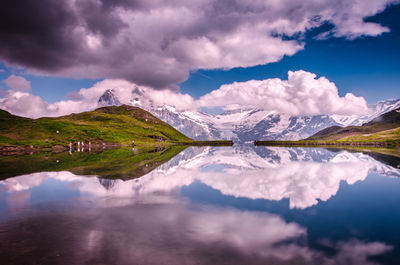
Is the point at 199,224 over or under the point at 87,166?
under

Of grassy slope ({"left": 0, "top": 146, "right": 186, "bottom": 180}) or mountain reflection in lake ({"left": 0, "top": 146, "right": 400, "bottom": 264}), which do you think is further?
grassy slope ({"left": 0, "top": 146, "right": 186, "bottom": 180})

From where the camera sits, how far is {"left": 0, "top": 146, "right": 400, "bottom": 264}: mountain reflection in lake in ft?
39.8

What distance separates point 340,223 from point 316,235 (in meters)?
3.41

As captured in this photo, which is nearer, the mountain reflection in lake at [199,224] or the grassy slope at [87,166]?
the mountain reflection in lake at [199,224]

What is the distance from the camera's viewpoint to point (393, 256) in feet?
39.2

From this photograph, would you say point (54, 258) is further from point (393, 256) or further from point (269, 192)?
point (269, 192)

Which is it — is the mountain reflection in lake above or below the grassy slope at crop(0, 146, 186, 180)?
below

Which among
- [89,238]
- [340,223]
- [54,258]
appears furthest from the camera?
[340,223]

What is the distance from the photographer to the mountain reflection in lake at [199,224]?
12.1 m

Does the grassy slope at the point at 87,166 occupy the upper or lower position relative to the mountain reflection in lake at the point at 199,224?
upper

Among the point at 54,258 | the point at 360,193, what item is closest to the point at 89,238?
the point at 54,258

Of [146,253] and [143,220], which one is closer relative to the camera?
[146,253]

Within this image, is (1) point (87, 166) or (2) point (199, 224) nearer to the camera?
(2) point (199, 224)

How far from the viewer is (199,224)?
1645 centimetres
